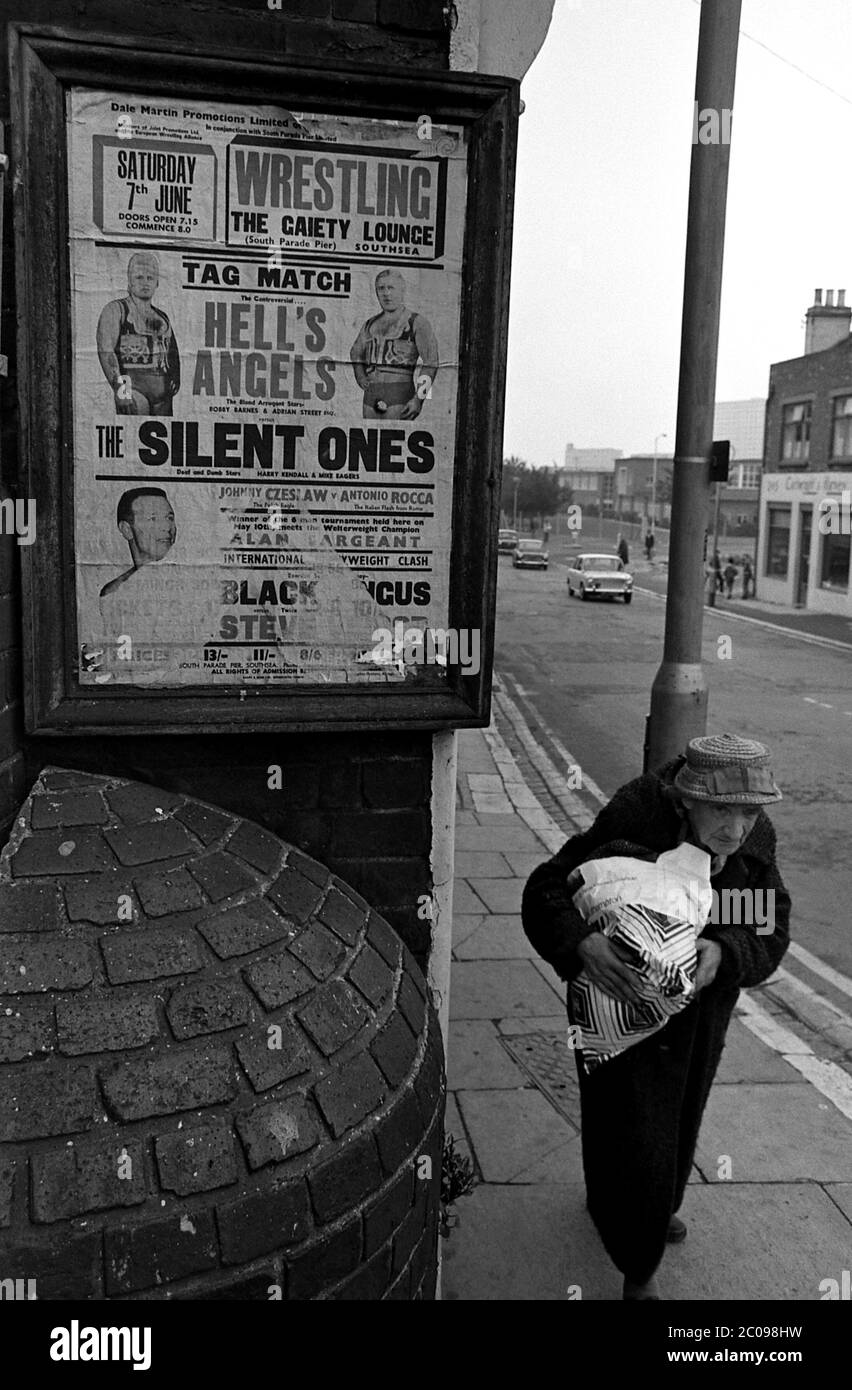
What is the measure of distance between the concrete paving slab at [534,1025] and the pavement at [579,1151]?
0.5 inches

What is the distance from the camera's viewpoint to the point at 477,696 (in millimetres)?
2691

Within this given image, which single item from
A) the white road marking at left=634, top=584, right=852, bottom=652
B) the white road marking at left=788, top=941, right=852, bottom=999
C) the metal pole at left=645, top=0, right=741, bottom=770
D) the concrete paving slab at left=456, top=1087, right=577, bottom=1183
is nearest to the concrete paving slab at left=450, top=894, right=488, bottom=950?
the metal pole at left=645, top=0, right=741, bottom=770

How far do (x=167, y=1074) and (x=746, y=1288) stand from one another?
2681 millimetres

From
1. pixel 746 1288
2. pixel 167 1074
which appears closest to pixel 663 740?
pixel 746 1288

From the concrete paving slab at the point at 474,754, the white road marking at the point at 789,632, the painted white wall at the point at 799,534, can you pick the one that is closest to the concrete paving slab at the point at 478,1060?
the concrete paving slab at the point at 474,754

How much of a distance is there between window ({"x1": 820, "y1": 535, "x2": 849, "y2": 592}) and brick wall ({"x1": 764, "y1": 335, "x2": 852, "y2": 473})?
227 cm

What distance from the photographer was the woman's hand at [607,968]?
3.08 m

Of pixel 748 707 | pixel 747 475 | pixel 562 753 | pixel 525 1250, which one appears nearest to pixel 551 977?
pixel 525 1250

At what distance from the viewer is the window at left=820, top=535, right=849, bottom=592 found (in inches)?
1330

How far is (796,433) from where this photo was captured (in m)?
37.7

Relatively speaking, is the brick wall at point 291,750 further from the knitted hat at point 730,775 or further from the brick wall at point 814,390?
the brick wall at point 814,390

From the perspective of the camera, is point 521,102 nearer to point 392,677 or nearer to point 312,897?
point 392,677

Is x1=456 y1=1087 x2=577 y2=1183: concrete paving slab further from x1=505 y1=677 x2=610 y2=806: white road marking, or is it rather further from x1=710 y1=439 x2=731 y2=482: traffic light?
x1=505 y1=677 x2=610 y2=806: white road marking

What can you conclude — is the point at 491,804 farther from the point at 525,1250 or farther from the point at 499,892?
the point at 525,1250
